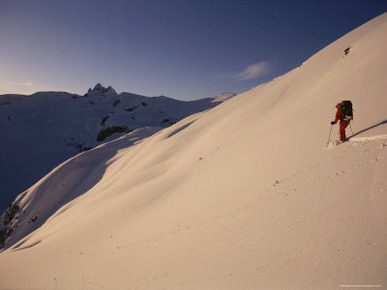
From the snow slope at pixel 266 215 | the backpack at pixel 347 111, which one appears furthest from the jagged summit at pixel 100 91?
the backpack at pixel 347 111

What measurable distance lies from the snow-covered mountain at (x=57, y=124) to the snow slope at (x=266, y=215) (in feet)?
139

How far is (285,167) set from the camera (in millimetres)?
4992

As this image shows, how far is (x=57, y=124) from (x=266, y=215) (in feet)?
240

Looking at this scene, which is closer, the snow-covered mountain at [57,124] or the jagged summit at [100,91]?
the snow-covered mountain at [57,124]

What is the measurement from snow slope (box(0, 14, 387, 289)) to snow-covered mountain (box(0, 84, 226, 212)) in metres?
42.4

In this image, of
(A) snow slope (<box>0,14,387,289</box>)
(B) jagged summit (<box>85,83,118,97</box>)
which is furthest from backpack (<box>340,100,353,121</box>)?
(B) jagged summit (<box>85,83,118,97</box>)

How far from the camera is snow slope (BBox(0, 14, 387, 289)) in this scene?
102 inches

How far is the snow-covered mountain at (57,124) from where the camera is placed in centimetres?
4638

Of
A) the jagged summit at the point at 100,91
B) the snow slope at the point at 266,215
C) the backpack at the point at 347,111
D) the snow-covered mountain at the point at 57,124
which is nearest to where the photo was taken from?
the snow slope at the point at 266,215

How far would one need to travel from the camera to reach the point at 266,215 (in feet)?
12.2

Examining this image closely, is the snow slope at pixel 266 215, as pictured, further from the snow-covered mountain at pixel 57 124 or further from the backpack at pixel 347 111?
the snow-covered mountain at pixel 57 124

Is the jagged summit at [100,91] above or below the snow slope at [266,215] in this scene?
above

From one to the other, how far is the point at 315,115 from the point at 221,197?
4.45 meters

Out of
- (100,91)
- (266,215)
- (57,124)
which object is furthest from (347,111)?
(100,91)
